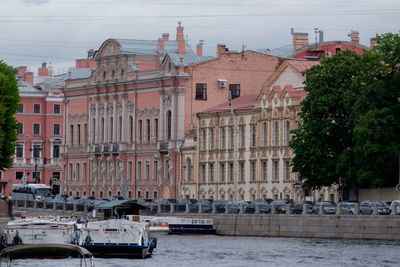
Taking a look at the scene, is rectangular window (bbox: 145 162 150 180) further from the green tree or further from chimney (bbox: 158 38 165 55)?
the green tree

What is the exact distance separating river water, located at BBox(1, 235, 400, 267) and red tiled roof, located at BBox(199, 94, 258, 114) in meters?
23.8

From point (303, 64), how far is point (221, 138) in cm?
906

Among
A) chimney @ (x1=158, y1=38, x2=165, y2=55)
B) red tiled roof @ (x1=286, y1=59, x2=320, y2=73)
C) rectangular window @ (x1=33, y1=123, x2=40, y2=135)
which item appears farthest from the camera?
rectangular window @ (x1=33, y1=123, x2=40, y2=135)

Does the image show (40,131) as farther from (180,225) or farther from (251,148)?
(180,225)

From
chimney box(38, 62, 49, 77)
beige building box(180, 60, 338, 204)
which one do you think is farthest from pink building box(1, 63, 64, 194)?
beige building box(180, 60, 338, 204)

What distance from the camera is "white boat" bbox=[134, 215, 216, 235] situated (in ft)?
262

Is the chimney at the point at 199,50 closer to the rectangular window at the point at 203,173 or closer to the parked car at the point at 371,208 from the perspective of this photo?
the rectangular window at the point at 203,173

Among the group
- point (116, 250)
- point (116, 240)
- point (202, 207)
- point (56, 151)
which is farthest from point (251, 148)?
point (56, 151)

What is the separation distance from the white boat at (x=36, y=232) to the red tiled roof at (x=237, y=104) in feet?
122

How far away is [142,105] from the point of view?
110188 mm

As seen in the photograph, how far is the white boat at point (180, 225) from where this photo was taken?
3142 inches

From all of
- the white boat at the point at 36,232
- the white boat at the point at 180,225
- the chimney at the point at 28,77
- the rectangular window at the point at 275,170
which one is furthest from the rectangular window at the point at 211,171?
the chimney at the point at 28,77

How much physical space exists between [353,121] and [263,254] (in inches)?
671

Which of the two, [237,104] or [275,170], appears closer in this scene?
[275,170]
